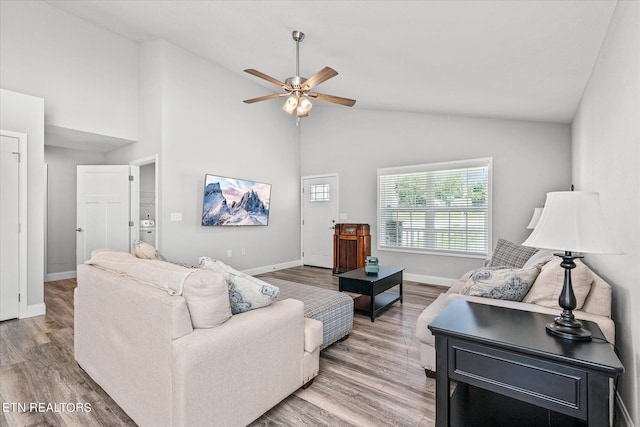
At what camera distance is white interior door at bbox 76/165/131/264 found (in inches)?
193

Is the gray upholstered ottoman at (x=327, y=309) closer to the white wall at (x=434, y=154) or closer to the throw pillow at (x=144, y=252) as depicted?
the throw pillow at (x=144, y=252)

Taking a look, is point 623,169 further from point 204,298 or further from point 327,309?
point 204,298

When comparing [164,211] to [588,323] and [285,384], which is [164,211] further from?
[588,323]

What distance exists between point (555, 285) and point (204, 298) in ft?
6.59

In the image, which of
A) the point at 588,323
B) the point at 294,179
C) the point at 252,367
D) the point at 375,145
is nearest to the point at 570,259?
the point at 588,323

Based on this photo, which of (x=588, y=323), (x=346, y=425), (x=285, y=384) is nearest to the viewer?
(x=588, y=323)

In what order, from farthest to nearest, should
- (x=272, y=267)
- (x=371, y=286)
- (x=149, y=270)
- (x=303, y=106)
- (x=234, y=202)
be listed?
(x=272, y=267)
(x=234, y=202)
(x=303, y=106)
(x=371, y=286)
(x=149, y=270)

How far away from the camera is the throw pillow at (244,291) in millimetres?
1684

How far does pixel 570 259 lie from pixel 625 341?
725 millimetres

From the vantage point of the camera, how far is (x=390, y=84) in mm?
3809

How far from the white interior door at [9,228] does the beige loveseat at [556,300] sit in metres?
4.24

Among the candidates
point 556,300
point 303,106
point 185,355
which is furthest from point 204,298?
point 303,106

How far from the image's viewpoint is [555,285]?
1813 millimetres

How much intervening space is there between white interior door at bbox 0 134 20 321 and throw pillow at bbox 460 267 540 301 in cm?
459
